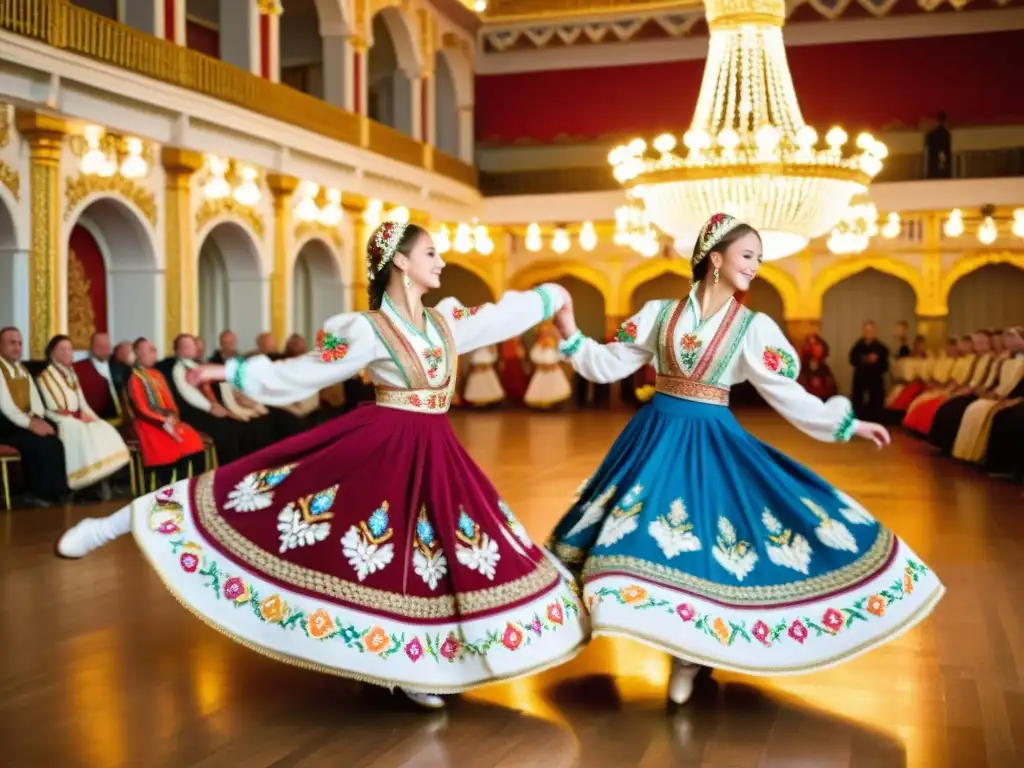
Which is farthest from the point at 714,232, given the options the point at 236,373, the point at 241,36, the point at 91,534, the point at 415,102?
the point at 415,102

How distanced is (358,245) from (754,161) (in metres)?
8.32

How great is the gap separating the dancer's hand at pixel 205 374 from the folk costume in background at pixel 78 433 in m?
4.76

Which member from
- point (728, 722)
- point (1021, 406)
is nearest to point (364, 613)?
point (728, 722)

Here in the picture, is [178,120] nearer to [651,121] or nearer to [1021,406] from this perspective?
[1021,406]

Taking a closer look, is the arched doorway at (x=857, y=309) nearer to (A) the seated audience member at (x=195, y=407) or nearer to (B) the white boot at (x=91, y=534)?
(A) the seated audience member at (x=195, y=407)

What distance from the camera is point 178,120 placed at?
1138 centimetres

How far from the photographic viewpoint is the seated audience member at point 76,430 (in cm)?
780

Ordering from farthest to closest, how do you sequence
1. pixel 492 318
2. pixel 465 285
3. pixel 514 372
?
pixel 465 285 < pixel 514 372 < pixel 492 318

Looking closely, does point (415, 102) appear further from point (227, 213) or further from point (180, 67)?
point (180, 67)

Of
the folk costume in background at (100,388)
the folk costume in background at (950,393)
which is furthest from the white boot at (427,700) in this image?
the folk costume in background at (950,393)

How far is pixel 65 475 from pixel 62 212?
11.1 feet

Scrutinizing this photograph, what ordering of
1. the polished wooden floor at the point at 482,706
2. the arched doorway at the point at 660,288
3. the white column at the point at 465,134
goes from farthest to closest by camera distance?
the arched doorway at the point at 660,288, the white column at the point at 465,134, the polished wooden floor at the point at 482,706

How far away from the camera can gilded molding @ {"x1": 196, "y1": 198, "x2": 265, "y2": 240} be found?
40.6 ft

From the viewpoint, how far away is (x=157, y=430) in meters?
8.22
